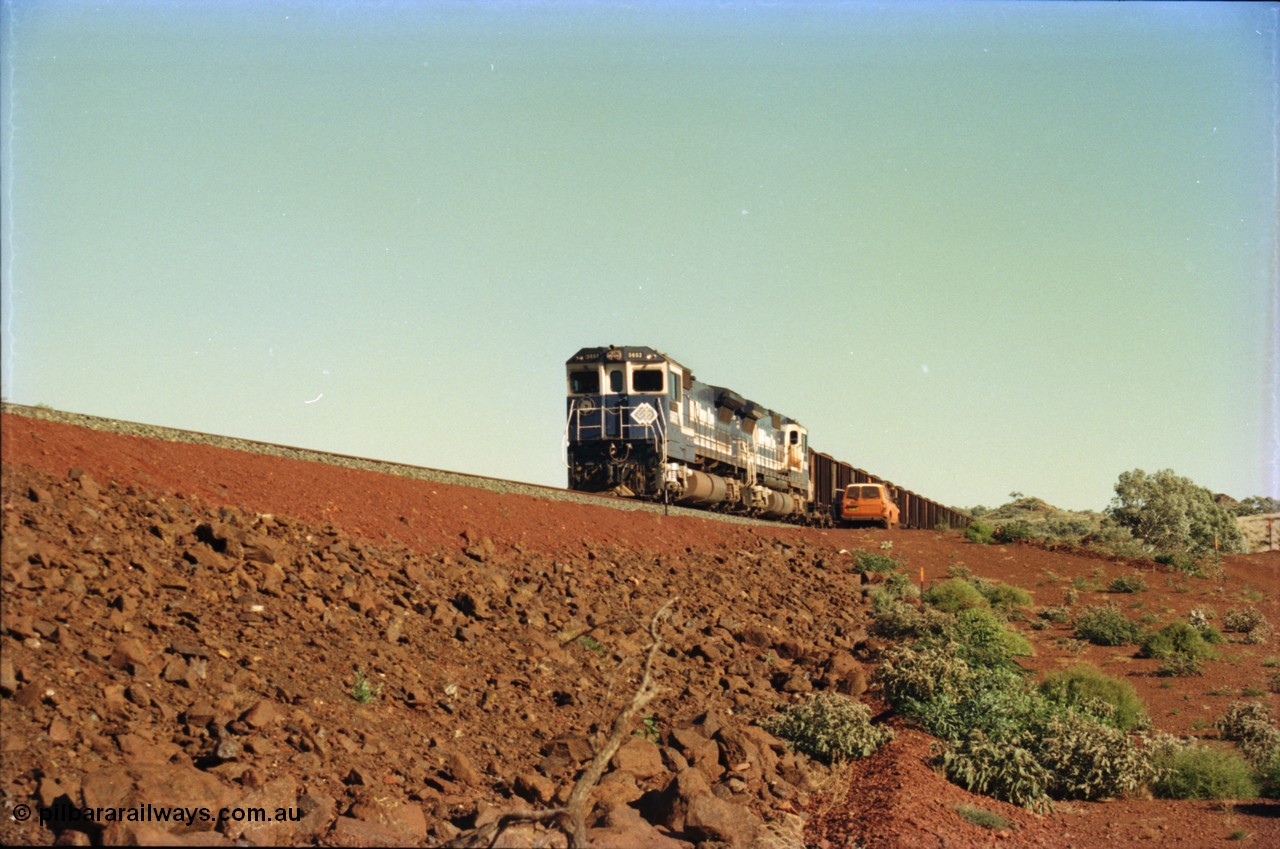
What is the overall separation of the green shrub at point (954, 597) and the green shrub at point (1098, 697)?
21.5 ft

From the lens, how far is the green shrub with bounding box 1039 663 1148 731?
16531 millimetres

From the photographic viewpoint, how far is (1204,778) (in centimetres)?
1359

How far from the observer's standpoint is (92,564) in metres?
10.3

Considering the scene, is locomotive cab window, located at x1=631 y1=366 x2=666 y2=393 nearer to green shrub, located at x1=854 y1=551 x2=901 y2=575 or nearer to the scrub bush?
green shrub, located at x1=854 y1=551 x2=901 y2=575

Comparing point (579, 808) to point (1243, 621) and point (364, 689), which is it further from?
point (1243, 621)

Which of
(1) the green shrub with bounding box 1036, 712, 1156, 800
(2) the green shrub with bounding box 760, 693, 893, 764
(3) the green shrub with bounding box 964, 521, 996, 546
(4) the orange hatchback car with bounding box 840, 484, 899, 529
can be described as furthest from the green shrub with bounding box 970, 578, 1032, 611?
(4) the orange hatchback car with bounding box 840, 484, 899, 529

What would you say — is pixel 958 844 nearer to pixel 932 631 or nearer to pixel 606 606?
pixel 606 606

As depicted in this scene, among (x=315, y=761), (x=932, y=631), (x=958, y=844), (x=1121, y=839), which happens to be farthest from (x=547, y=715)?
(x=932, y=631)

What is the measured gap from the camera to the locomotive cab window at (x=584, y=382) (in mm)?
30234

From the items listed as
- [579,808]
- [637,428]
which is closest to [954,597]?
[637,428]

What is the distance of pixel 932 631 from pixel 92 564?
15.1m

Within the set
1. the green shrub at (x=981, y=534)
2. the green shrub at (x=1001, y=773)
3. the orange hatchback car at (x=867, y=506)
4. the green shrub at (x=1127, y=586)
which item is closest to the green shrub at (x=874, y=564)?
the green shrub at (x=1127, y=586)

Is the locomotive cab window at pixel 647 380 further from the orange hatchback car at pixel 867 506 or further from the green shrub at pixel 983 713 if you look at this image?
the orange hatchback car at pixel 867 506

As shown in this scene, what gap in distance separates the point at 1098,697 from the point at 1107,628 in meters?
7.31
